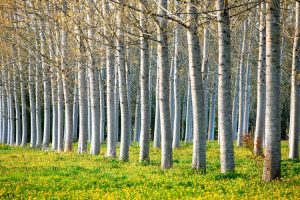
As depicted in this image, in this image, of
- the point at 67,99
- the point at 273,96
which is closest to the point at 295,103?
the point at 273,96

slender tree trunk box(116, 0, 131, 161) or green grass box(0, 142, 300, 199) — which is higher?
slender tree trunk box(116, 0, 131, 161)

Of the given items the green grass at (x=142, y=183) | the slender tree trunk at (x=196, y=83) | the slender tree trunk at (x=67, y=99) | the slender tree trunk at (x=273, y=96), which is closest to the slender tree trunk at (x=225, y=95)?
the green grass at (x=142, y=183)

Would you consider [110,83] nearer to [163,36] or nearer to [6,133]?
[163,36]

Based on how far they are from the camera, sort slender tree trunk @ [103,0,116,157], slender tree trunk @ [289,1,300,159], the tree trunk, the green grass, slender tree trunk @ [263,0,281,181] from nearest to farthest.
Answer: the green grass → slender tree trunk @ [263,0,281,181] → the tree trunk → slender tree trunk @ [289,1,300,159] → slender tree trunk @ [103,0,116,157]

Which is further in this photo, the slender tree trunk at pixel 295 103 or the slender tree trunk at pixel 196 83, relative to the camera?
the slender tree trunk at pixel 295 103

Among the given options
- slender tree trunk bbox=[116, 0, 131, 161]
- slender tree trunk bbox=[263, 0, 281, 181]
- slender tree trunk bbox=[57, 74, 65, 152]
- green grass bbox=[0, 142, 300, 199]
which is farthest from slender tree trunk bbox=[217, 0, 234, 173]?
slender tree trunk bbox=[57, 74, 65, 152]

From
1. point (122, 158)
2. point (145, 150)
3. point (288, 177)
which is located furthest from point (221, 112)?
point (122, 158)

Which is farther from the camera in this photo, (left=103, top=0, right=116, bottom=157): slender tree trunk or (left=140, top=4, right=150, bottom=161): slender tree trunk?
(left=103, top=0, right=116, bottom=157): slender tree trunk

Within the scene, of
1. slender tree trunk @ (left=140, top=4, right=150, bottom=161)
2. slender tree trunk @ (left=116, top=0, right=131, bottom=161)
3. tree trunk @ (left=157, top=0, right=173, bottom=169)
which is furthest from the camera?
slender tree trunk @ (left=116, top=0, right=131, bottom=161)

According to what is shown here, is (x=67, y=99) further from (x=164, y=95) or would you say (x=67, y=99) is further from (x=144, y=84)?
(x=164, y=95)

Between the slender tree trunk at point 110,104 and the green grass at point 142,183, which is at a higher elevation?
the slender tree trunk at point 110,104

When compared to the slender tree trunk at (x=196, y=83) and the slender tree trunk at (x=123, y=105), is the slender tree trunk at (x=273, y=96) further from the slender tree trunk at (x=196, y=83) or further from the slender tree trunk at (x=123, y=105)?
the slender tree trunk at (x=123, y=105)

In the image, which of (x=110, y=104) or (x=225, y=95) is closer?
(x=225, y=95)

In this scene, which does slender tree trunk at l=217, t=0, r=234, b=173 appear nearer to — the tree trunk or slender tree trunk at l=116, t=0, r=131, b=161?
the tree trunk
